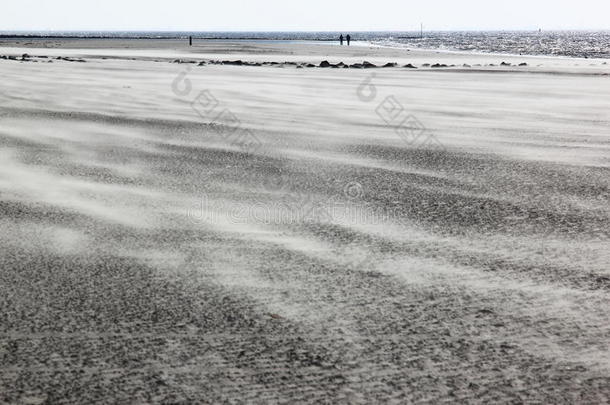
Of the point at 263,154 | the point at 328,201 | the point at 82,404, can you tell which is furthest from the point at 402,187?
the point at 82,404

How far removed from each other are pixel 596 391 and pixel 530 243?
1097mm

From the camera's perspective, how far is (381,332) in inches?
68.9

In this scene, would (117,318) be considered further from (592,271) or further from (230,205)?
(592,271)

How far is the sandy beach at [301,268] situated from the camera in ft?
5.01

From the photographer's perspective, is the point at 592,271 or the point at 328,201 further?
the point at 328,201

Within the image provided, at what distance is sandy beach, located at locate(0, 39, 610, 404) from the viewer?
153cm

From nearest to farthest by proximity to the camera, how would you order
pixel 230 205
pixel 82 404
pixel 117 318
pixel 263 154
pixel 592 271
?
pixel 82 404 < pixel 117 318 < pixel 592 271 < pixel 230 205 < pixel 263 154

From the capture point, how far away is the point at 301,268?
224 cm

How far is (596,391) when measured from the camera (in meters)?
1.47

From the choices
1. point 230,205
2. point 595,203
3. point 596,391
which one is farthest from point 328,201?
point 596,391

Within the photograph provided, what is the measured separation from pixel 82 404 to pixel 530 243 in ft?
5.62

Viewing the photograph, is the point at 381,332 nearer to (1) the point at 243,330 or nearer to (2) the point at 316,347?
(2) the point at 316,347

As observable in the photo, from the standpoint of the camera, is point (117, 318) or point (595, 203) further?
point (595, 203)

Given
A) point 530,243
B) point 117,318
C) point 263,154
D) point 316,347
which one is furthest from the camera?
point 263,154
